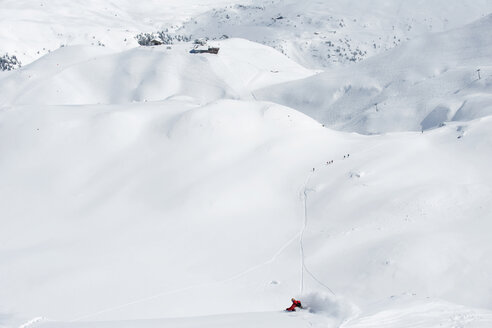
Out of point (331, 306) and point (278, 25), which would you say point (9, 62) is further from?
point (331, 306)

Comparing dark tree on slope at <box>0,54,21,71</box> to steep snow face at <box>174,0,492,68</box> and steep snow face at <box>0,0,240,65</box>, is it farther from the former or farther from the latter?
steep snow face at <box>174,0,492,68</box>

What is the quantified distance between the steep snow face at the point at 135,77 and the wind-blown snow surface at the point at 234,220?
2138 cm

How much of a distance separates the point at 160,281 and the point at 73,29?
124 metres

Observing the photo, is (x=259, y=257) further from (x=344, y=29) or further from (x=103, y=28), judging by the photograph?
(x=103, y=28)

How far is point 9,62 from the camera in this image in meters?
90.2

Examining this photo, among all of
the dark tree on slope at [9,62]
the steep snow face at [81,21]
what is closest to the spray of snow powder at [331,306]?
the dark tree on slope at [9,62]

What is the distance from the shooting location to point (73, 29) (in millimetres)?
120688

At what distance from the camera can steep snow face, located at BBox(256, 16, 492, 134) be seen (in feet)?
108

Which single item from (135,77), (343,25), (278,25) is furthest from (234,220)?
(278,25)

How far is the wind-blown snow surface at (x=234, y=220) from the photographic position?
1140 centimetres

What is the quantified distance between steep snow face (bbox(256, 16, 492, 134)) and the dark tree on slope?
207 ft

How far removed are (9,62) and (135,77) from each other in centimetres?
5854

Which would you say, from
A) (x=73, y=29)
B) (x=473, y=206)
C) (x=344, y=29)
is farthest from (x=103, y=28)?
(x=473, y=206)

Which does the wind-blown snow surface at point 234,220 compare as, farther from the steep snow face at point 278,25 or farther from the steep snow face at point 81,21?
the steep snow face at point 81,21
